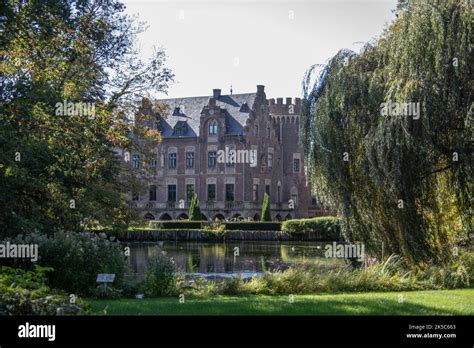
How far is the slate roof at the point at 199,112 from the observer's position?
175ft

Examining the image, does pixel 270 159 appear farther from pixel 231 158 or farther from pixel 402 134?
pixel 402 134

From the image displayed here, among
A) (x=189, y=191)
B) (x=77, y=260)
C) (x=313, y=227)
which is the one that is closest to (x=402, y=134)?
(x=77, y=260)

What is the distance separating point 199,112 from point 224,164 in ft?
17.3

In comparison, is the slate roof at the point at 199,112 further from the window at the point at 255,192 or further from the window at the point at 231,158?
the window at the point at 255,192

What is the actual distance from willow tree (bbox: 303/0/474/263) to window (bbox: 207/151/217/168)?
121 feet

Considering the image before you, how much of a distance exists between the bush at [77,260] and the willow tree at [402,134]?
18.6ft

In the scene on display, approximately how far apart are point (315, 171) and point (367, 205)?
1.56 metres

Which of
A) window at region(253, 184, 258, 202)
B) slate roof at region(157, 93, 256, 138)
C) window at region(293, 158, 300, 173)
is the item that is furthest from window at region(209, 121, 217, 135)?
window at region(293, 158, 300, 173)

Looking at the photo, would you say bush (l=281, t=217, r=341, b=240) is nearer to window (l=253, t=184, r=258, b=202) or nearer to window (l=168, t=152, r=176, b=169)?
window (l=253, t=184, r=258, b=202)

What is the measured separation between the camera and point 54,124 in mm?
17766

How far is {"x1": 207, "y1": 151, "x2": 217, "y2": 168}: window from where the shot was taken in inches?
2115

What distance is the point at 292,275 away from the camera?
14844mm
